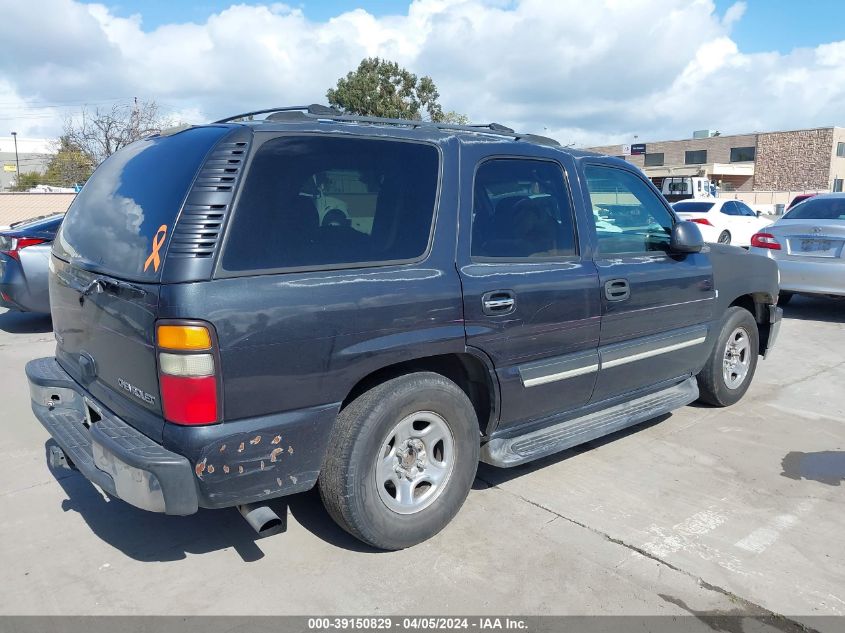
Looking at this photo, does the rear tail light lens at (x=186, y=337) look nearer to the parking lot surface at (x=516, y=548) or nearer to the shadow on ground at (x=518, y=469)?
the parking lot surface at (x=516, y=548)

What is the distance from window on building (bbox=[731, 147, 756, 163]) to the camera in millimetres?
60219

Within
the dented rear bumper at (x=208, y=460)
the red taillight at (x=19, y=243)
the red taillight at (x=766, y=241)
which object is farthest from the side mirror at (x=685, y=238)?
the red taillight at (x=19, y=243)

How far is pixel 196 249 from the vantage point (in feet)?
8.78

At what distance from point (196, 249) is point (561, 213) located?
2.16m

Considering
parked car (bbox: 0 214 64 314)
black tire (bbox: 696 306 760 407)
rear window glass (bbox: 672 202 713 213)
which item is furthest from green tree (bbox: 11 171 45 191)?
black tire (bbox: 696 306 760 407)

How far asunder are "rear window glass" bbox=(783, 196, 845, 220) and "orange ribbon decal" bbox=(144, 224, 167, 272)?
908 centimetres

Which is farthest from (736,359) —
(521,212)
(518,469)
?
(521,212)

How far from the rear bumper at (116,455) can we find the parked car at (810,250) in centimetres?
822

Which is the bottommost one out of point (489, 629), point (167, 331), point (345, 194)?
point (489, 629)

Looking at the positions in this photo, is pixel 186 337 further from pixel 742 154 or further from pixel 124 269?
pixel 742 154

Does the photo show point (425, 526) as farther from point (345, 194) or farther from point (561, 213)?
point (561, 213)

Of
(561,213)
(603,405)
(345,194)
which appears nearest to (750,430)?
(603,405)

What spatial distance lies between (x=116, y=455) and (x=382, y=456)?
44.2 inches

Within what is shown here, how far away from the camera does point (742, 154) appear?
60719 millimetres
